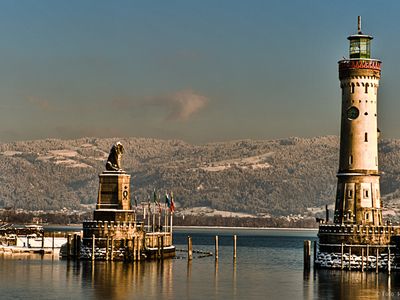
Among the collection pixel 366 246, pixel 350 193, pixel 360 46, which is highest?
pixel 360 46

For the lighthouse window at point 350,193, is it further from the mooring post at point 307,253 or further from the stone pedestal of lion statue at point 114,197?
the stone pedestal of lion statue at point 114,197

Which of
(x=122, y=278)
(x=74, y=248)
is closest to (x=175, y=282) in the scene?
(x=122, y=278)

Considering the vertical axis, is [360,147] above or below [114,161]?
above

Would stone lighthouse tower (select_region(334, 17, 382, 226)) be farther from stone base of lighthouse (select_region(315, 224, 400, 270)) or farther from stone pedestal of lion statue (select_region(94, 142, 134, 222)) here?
stone pedestal of lion statue (select_region(94, 142, 134, 222))

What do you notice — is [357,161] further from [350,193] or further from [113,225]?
[113,225]

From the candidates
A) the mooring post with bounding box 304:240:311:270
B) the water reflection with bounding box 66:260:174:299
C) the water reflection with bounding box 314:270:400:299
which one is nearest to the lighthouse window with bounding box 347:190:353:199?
the mooring post with bounding box 304:240:311:270

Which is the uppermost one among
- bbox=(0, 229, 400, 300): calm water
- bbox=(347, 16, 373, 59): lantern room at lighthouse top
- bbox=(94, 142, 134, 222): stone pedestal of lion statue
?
bbox=(347, 16, 373, 59): lantern room at lighthouse top

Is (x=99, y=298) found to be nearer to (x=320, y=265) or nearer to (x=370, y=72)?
(x=320, y=265)

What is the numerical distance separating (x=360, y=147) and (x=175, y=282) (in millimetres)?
25914

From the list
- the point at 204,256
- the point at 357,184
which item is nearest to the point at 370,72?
the point at 357,184

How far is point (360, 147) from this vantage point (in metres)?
119

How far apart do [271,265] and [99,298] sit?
5938 centimetres

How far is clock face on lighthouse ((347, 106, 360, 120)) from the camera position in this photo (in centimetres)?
11892

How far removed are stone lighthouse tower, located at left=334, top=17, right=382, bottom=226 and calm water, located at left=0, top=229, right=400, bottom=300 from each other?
753 centimetres
